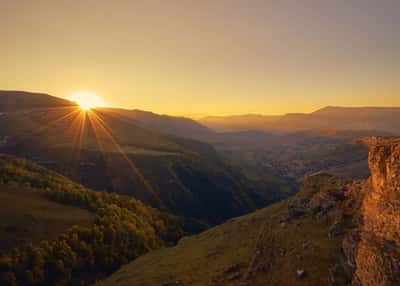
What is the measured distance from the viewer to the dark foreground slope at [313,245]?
92.9 ft

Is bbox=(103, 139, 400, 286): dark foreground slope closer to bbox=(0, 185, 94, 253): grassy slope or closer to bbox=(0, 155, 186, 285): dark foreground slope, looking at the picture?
bbox=(0, 155, 186, 285): dark foreground slope

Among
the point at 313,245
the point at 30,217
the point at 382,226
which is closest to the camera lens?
the point at 382,226

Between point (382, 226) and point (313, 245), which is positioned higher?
point (382, 226)

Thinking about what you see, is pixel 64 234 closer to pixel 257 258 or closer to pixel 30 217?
pixel 30 217

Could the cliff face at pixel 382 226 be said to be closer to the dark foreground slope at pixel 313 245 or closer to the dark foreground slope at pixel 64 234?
the dark foreground slope at pixel 313 245

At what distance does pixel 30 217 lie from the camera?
89.6m

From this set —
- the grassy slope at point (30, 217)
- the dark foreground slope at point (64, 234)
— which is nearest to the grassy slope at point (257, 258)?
the dark foreground slope at point (64, 234)

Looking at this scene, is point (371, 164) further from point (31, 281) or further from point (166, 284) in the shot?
point (31, 281)

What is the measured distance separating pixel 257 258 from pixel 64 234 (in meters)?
65.3

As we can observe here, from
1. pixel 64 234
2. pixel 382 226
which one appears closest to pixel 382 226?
pixel 382 226

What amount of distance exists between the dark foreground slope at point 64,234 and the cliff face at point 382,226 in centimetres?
7652

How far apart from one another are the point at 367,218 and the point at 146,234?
98929mm

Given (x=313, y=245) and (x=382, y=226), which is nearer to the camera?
(x=382, y=226)

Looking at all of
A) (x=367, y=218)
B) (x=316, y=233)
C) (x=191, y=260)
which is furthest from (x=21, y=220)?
(x=367, y=218)
